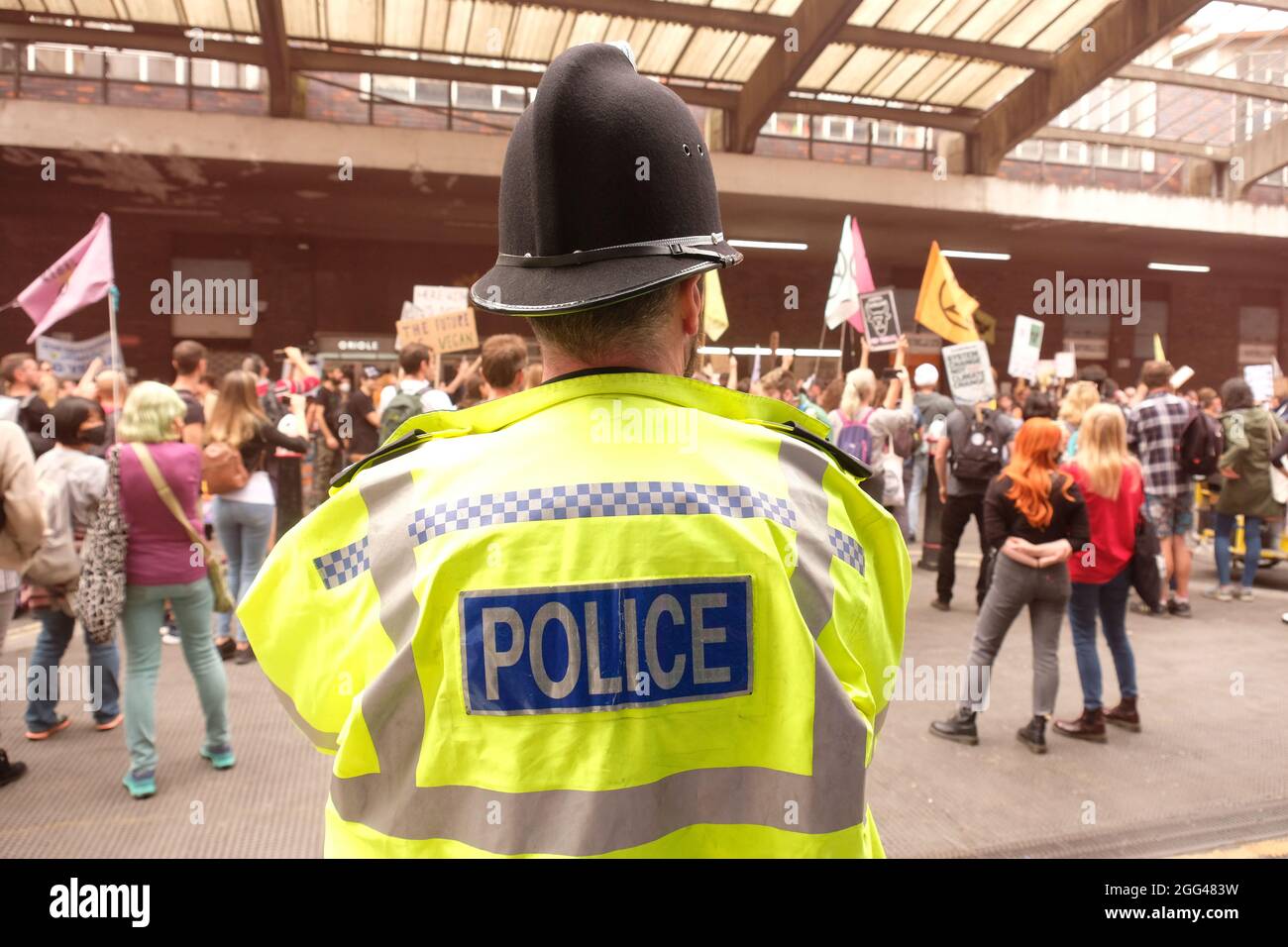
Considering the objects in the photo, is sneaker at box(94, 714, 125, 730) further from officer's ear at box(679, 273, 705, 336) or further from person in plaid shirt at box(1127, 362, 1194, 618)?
person in plaid shirt at box(1127, 362, 1194, 618)

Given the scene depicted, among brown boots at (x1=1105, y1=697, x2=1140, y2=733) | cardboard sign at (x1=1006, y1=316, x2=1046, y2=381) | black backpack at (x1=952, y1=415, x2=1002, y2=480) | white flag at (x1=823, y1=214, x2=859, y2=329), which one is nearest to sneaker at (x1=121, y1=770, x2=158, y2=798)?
brown boots at (x1=1105, y1=697, x2=1140, y2=733)

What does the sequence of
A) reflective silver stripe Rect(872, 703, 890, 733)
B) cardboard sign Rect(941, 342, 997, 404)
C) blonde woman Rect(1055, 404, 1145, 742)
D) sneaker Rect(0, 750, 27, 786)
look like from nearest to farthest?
1. reflective silver stripe Rect(872, 703, 890, 733)
2. sneaker Rect(0, 750, 27, 786)
3. blonde woman Rect(1055, 404, 1145, 742)
4. cardboard sign Rect(941, 342, 997, 404)

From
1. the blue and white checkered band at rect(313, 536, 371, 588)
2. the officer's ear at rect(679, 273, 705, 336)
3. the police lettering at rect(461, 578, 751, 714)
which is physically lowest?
the police lettering at rect(461, 578, 751, 714)

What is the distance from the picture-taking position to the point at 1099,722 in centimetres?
493

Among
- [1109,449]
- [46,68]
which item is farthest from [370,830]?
[46,68]

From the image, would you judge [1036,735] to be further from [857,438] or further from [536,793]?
[536,793]

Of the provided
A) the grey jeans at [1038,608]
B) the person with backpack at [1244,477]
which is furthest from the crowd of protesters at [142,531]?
the person with backpack at [1244,477]

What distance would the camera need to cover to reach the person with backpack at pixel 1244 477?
816cm

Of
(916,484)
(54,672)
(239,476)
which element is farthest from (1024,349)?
(54,672)

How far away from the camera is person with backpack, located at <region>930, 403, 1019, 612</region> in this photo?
7.36m

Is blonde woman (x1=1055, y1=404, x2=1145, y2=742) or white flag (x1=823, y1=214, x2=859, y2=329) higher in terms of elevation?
white flag (x1=823, y1=214, x2=859, y2=329)

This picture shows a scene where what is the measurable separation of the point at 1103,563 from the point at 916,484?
18.3 feet

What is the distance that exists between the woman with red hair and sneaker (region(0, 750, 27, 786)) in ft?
15.4
